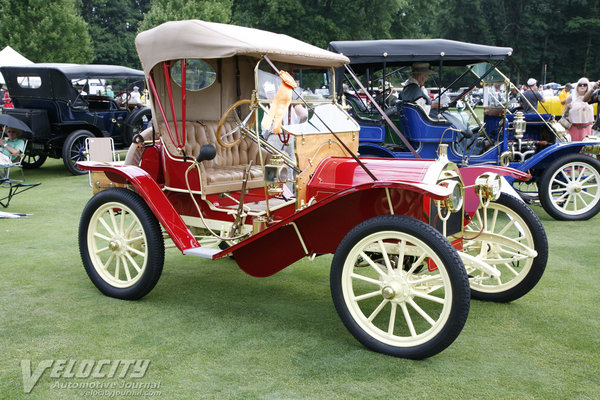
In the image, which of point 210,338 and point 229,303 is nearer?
point 210,338

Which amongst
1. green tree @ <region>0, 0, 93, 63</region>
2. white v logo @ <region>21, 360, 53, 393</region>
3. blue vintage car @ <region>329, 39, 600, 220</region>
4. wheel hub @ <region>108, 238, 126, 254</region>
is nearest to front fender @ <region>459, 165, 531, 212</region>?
wheel hub @ <region>108, 238, 126, 254</region>

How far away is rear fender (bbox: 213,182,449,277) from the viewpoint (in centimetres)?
345

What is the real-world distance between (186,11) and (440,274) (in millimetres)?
26941

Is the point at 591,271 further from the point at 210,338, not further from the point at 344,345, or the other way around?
the point at 210,338

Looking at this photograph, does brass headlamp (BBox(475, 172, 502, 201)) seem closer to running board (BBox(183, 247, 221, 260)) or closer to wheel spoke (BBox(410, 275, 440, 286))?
wheel spoke (BBox(410, 275, 440, 286))

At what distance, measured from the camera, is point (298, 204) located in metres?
3.85

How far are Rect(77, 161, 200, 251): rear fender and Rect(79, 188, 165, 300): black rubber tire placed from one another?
0.28 ft

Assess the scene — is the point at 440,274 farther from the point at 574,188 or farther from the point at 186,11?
the point at 186,11

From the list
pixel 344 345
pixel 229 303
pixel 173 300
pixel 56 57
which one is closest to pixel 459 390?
pixel 344 345

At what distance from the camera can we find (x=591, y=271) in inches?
195

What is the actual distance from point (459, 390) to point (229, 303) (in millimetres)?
1913

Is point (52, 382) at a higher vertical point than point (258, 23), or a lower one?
lower

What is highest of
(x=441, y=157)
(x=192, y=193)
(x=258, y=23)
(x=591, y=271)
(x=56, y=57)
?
(x=258, y=23)

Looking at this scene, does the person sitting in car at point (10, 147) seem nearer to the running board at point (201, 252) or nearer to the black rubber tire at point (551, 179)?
the running board at point (201, 252)
